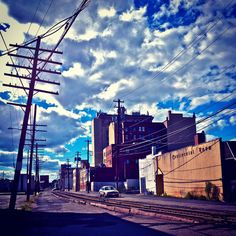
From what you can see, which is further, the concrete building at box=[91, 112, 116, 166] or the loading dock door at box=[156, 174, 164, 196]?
the concrete building at box=[91, 112, 116, 166]

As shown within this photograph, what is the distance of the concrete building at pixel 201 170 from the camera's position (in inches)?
1132

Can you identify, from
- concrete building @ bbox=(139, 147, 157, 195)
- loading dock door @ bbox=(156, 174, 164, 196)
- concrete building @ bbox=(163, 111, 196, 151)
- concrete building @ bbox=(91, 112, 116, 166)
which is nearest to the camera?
loading dock door @ bbox=(156, 174, 164, 196)

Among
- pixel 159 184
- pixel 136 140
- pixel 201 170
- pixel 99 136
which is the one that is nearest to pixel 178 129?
pixel 136 140

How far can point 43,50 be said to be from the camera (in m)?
20.4

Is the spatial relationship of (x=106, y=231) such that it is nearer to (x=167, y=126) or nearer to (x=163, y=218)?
(x=163, y=218)

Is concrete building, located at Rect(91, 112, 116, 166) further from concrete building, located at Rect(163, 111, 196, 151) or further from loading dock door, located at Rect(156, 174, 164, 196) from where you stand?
loading dock door, located at Rect(156, 174, 164, 196)

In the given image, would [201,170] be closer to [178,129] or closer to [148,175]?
[148,175]

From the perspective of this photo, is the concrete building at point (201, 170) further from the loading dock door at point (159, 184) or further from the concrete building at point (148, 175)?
the concrete building at point (148, 175)

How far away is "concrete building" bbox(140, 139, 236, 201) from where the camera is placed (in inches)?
1132

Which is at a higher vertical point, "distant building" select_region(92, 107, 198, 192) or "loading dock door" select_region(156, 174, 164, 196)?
"distant building" select_region(92, 107, 198, 192)

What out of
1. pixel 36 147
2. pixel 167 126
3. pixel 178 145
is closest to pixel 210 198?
pixel 36 147

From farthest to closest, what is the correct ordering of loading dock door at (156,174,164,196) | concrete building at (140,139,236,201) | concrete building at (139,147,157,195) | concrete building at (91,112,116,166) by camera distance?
concrete building at (91,112,116,166), concrete building at (139,147,157,195), loading dock door at (156,174,164,196), concrete building at (140,139,236,201)

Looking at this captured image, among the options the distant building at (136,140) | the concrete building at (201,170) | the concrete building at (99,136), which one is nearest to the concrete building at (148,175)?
the concrete building at (201,170)

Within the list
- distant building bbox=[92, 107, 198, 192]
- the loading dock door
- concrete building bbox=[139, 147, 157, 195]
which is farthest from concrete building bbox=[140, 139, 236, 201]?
distant building bbox=[92, 107, 198, 192]
